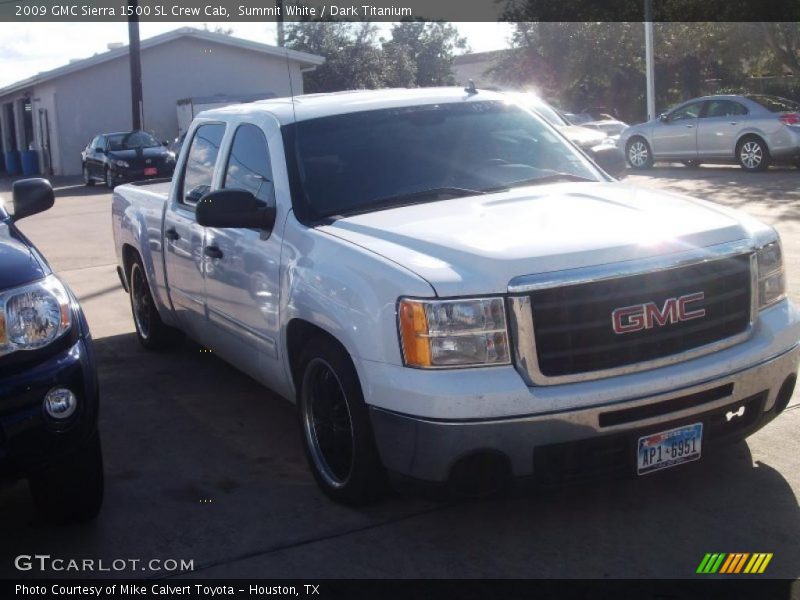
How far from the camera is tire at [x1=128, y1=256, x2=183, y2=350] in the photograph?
777 cm

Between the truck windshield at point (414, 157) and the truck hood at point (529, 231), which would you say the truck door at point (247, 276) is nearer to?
the truck windshield at point (414, 157)

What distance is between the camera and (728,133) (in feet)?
64.5

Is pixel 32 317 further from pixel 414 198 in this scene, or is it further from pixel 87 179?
pixel 87 179

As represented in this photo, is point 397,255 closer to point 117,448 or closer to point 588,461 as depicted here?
point 588,461

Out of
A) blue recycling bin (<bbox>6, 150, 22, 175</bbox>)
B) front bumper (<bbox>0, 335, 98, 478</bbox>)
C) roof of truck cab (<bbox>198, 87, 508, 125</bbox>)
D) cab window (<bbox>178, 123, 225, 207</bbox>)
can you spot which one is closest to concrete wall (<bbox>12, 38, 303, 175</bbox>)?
blue recycling bin (<bbox>6, 150, 22, 175</bbox>)

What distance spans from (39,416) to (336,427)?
1.29 m

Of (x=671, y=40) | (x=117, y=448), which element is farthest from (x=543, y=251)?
(x=671, y=40)

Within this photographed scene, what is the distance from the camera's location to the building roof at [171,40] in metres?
37.2

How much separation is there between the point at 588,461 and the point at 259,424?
8.46 feet

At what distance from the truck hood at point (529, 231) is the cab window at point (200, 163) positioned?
170cm

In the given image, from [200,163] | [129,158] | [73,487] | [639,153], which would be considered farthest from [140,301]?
[129,158]

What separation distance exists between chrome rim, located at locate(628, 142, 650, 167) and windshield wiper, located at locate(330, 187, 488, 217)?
1758 cm

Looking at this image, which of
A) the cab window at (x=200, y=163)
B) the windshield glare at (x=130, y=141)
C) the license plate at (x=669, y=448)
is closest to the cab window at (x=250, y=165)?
the cab window at (x=200, y=163)

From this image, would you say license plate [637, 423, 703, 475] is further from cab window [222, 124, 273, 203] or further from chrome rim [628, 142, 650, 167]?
chrome rim [628, 142, 650, 167]
